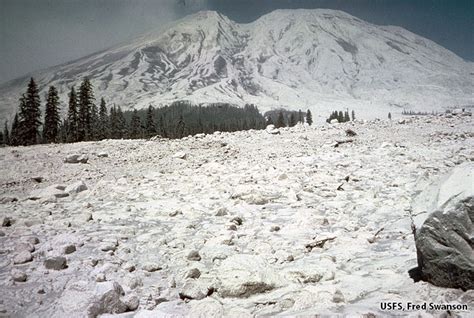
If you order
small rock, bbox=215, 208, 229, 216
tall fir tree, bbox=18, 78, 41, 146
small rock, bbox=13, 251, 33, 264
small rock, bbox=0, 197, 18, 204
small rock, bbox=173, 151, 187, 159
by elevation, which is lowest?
small rock, bbox=13, 251, 33, 264

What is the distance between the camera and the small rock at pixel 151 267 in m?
5.04

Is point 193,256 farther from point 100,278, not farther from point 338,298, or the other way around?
point 338,298

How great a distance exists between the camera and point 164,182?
11820 mm

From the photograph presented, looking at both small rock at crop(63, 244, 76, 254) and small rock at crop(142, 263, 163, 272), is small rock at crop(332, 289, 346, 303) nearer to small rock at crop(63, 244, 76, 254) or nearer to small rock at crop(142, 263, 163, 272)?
small rock at crop(142, 263, 163, 272)

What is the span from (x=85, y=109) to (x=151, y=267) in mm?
57010

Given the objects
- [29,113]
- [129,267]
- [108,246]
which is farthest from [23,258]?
[29,113]

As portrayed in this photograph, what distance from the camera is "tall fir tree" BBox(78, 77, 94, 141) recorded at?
176 ft

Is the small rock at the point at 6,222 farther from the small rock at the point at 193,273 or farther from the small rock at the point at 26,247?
the small rock at the point at 193,273

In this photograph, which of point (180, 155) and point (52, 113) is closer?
point (180, 155)

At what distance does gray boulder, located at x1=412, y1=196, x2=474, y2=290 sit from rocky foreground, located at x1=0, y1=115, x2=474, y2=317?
0.14m

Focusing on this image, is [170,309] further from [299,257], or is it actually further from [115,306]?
[299,257]

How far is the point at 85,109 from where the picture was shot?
54.7m

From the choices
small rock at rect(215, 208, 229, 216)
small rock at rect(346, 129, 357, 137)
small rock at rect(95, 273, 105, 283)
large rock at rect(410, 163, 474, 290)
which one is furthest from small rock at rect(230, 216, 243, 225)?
small rock at rect(346, 129, 357, 137)

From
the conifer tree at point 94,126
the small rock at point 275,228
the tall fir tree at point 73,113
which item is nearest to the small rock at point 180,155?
the small rock at point 275,228
